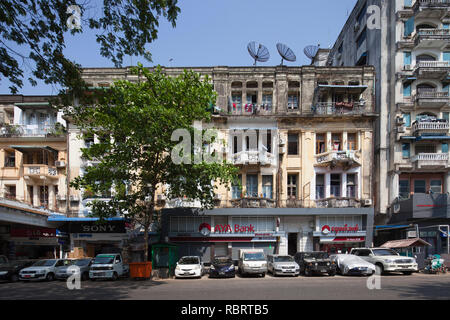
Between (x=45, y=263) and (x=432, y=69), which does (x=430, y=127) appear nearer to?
(x=432, y=69)

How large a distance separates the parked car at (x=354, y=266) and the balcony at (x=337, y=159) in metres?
8.82

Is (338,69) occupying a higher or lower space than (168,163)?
higher

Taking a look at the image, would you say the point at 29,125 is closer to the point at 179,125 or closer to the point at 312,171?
the point at 179,125

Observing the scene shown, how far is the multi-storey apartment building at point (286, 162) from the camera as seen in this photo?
87.3 ft

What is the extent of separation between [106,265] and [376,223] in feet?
72.0

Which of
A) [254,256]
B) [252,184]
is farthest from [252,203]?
[254,256]

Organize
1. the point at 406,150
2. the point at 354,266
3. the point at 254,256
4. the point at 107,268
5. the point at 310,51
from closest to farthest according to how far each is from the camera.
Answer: the point at 354,266, the point at 107,268, the point at 254,256, the point at 406,150, the point at 310,51

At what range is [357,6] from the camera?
34344 millimetres

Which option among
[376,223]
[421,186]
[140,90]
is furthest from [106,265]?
[421,186]

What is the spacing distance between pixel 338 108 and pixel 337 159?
4.57 m

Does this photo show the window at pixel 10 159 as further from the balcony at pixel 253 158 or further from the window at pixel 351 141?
the window at pixel 351 141

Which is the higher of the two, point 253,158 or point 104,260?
point 253,158

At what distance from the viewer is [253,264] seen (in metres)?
19.6

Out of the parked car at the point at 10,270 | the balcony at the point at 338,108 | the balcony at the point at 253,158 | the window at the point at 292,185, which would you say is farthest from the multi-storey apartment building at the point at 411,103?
the parked car at the point at 10,270
